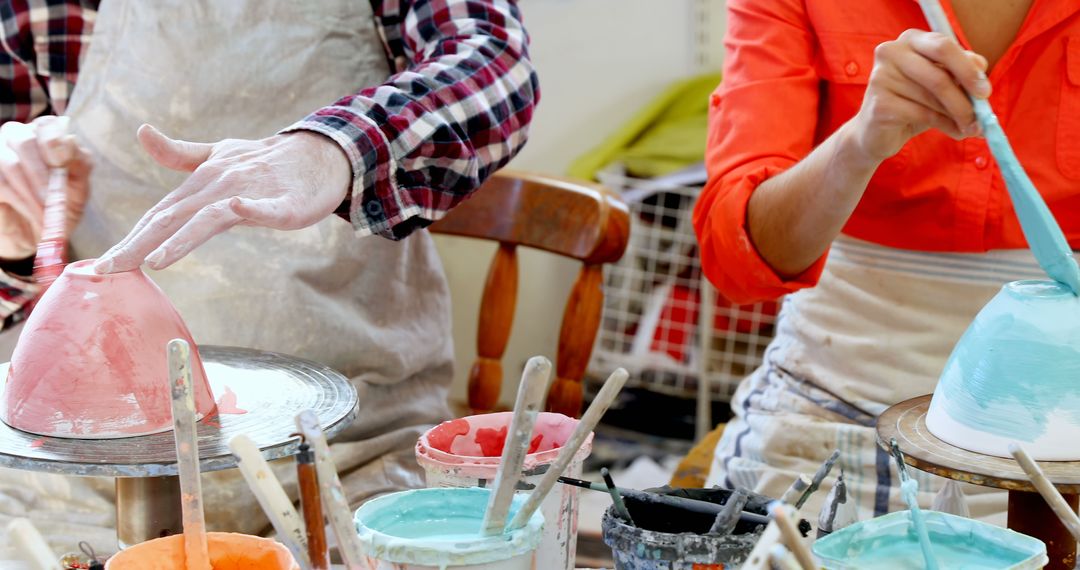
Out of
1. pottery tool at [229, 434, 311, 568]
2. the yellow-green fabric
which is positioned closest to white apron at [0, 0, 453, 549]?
pottery tool at [229, 434, 311, 568]

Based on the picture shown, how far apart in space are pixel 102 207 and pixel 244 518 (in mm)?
406

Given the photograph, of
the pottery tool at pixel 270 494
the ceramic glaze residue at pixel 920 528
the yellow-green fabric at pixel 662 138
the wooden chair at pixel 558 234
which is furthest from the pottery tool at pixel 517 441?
the yellow-green fabric at pixel 662 138

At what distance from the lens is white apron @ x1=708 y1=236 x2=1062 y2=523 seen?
1.24 meters

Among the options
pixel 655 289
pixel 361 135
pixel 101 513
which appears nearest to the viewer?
pixel 361 135

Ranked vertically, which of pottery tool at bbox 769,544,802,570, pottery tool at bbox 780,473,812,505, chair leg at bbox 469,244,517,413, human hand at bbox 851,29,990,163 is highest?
human hand at bbox 851,29,990,163

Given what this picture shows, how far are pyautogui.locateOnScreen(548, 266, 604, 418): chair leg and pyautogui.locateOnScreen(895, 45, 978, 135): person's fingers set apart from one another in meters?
0.70

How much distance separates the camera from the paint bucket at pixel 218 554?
Answer: 2.22 feet

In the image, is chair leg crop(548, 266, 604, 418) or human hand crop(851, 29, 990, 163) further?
chair leg crop(548, 266, 604, 418)

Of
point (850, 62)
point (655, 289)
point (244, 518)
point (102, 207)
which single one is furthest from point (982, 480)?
point (655, 289)

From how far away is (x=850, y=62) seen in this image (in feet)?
4.10

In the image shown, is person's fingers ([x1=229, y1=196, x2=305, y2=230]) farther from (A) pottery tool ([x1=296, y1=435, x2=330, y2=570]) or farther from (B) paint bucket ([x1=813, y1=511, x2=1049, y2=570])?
(B) paint bucket ([x1=813, y1=511, x2=1049, y2=570])

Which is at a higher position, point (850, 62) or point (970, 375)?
point (850, 62)

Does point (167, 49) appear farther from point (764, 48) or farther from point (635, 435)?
point (635, 435)

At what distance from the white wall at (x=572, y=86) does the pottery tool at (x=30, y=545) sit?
2334mm
